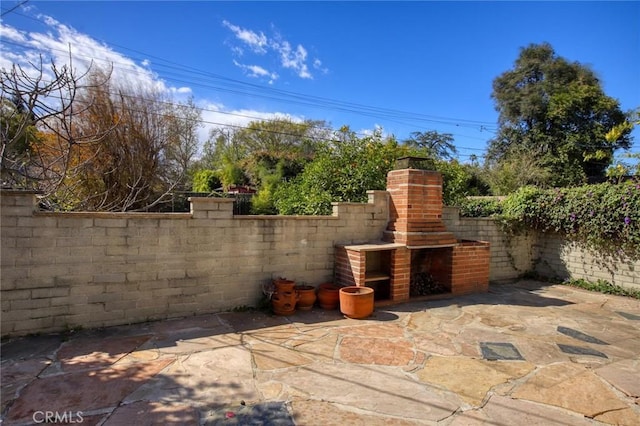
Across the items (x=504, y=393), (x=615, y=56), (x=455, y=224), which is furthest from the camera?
(x=615, y=56)

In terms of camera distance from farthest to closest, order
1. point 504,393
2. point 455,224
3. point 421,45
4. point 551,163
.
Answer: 1. point 551,163
2. point 421,45
3. point 455,224
4. point 504,393

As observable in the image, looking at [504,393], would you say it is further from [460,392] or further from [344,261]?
[344,261]

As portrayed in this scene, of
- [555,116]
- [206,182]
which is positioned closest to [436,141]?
[555,116]

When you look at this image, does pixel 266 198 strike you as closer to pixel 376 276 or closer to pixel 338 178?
pixel 338 178

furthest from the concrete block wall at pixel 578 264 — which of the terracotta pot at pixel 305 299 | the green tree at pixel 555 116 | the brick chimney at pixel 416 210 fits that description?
the green tree at pixel 555 116

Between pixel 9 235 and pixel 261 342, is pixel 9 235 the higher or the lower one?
the higher one

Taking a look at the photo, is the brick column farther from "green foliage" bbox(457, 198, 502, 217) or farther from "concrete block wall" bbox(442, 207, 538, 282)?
"green foliage" bbox(457, 198, 502, 217)

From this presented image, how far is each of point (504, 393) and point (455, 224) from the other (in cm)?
455

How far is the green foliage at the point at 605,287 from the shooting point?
21.1 feet

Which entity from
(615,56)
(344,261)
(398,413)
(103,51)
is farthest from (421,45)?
(398,413)

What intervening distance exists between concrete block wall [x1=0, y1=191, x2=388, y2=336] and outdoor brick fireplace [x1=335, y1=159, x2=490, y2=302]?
2.22 ft

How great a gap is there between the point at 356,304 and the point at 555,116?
19831 mm

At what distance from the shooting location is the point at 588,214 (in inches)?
269

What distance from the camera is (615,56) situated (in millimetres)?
8758
